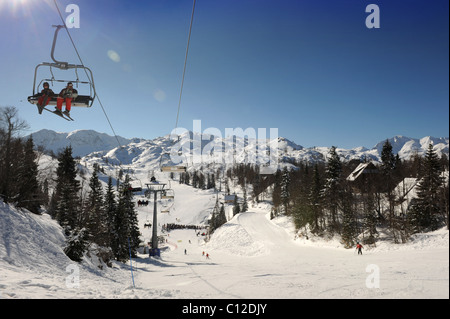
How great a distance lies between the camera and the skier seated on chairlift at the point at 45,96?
8.46m

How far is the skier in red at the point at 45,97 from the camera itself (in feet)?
27.8

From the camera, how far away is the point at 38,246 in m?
13.9

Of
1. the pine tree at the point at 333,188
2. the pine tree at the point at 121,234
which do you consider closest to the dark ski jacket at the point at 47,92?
the pine tree at the point at 121,234

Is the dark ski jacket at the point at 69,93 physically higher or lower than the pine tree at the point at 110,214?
higher

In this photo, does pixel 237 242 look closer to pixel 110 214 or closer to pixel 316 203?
pixel 316 203

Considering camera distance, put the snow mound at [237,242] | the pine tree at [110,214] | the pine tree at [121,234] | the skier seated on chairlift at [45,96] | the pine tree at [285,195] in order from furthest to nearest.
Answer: the pine tree at [285,195] → the snow mound at [237,242] → the pine tree at [110,214] → the pine tree at [121,234] → the skier seated on chairlift at [45,96]

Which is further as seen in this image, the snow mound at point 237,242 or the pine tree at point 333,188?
the snow mound at point 237,242

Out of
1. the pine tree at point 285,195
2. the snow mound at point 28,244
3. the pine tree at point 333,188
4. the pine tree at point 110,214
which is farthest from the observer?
the pine tree at point 285,195

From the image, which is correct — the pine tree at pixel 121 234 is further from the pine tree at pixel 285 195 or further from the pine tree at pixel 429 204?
the pine tree at pixel 285 195

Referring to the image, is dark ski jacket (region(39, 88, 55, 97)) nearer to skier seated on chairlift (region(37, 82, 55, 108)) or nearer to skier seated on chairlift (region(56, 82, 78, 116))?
skier seated on chairlift (region(37, 82, 55, 108))

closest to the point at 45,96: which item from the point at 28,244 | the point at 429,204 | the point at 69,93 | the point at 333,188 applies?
the point at 69,93

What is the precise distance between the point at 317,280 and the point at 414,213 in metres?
23.7

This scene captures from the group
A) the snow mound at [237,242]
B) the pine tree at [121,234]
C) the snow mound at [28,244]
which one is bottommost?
the snow mound at [237,242]
